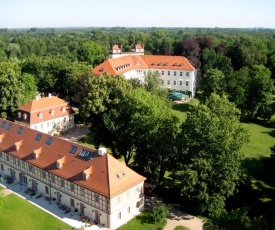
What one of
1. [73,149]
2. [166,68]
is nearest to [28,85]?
[73,149]

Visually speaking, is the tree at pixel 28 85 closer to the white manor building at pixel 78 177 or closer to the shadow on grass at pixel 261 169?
the white manor building at pixel 78 177

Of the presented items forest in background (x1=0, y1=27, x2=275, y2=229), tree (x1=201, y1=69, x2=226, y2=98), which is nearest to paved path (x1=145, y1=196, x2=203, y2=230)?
forest in background (x1=0, y1=27, x2=275, y2=229)

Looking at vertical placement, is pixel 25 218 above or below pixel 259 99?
below

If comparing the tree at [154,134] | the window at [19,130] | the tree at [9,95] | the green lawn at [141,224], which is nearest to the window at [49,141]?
the window at [19,130]

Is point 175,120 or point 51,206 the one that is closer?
point 51,206

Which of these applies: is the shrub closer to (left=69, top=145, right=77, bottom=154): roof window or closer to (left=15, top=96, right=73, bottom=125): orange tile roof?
(left=69, top=145, right=77, bottom=154): roof window

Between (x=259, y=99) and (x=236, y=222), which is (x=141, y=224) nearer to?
(x=236, y=222)
